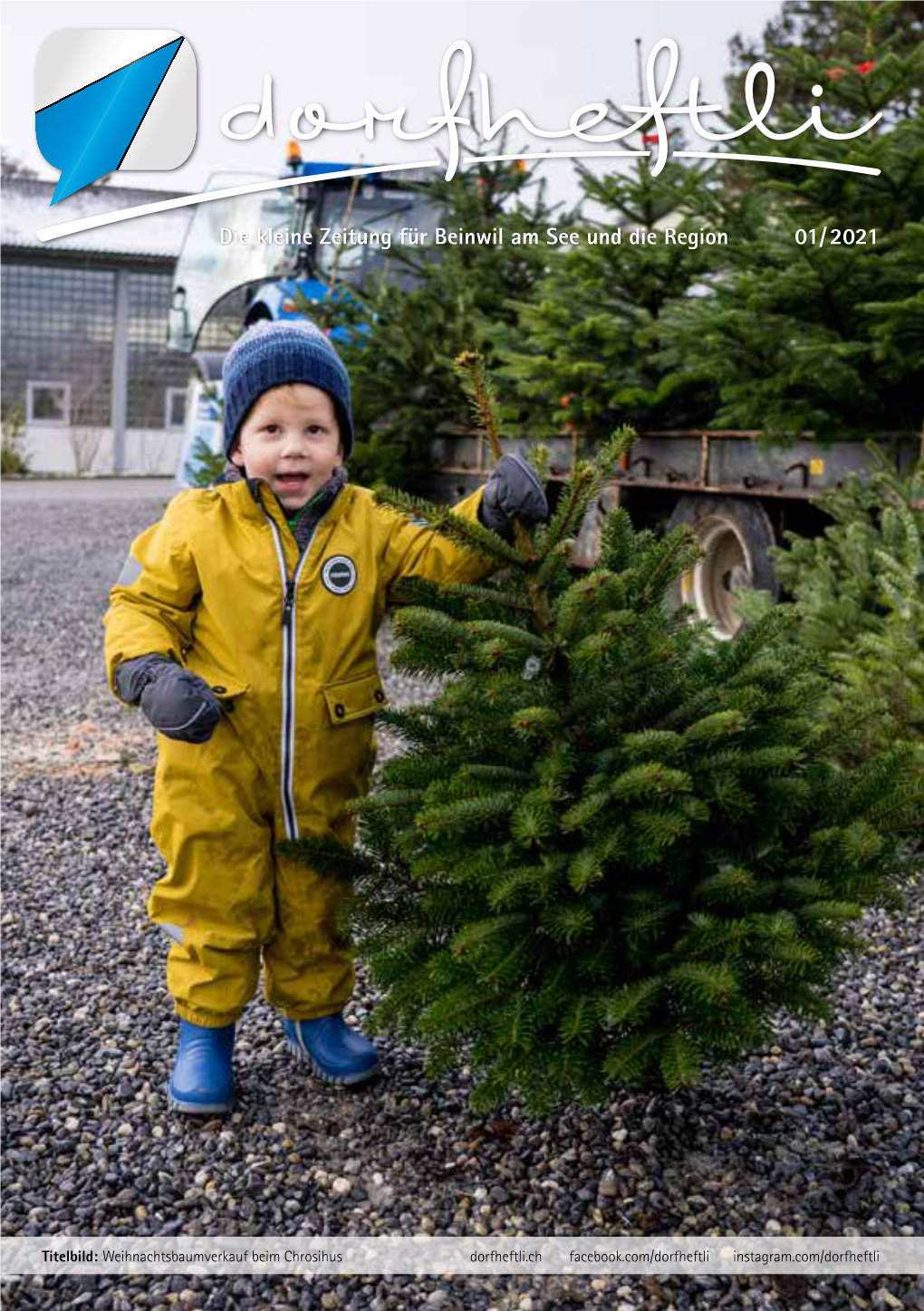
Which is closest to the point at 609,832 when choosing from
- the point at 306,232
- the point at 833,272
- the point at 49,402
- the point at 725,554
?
the point at 833,272

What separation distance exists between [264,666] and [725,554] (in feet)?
16.2

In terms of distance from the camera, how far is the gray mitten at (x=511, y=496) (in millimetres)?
2510

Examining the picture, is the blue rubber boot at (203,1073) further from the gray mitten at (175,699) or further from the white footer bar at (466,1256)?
the gray mitten at (175,699)

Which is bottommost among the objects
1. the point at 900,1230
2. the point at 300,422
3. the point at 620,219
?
the point at 900,1230

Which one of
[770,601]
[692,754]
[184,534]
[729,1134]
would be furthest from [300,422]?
[770,601]

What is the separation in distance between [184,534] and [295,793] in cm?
57

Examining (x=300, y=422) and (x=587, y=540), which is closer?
(x=300, y=422)

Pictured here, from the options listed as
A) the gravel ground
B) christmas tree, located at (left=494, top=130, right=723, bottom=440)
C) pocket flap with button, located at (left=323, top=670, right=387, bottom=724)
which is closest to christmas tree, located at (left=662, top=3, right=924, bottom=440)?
christmas tree, located at (left=494, top=130, right=723, bottom=440)

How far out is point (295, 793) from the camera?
2.83m

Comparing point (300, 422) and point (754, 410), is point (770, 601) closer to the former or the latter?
point (754, 410)

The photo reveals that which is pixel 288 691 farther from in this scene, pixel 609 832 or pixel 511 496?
pixel 609 832

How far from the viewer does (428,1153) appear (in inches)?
106

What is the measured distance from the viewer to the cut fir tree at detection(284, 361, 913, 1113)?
229cm

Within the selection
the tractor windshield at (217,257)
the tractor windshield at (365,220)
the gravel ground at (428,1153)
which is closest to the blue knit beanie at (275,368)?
the gravel ground at (428,1153)
